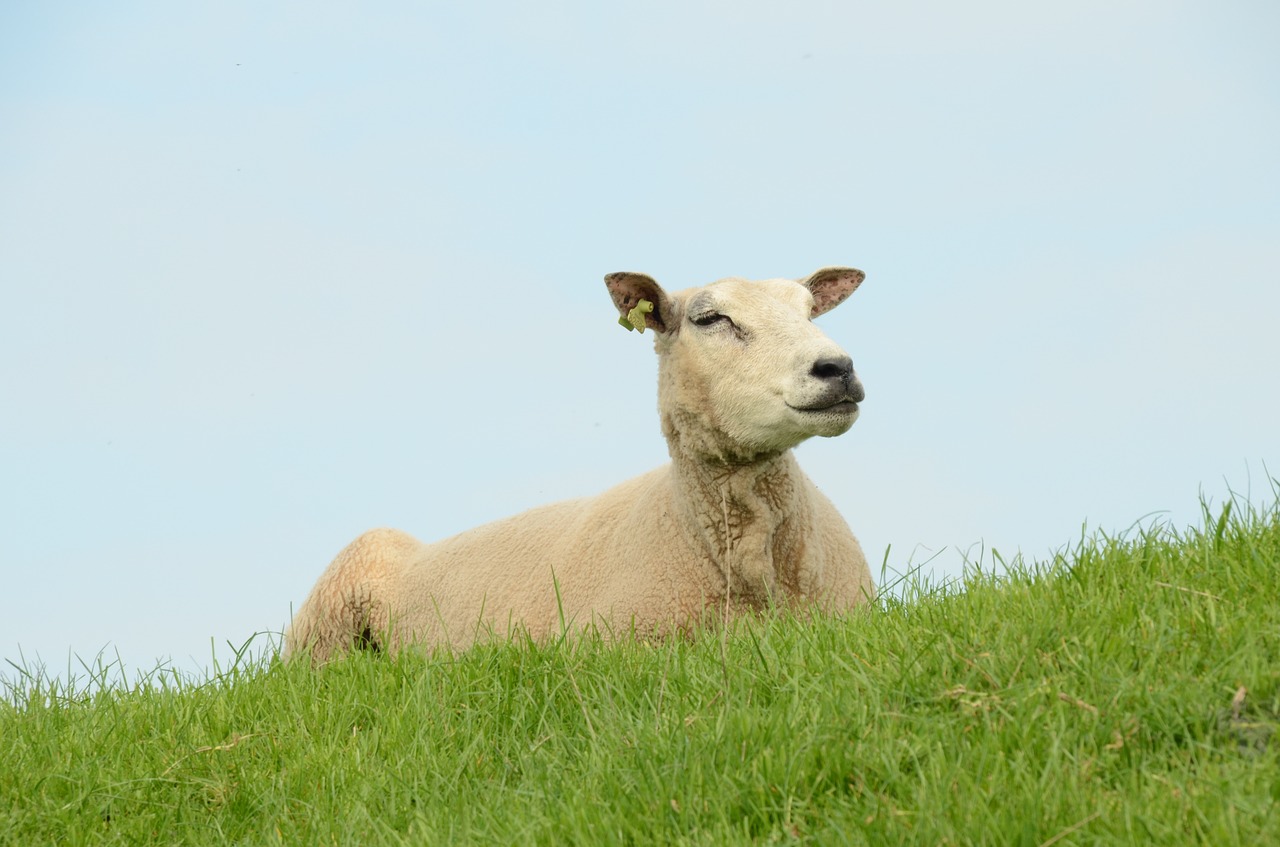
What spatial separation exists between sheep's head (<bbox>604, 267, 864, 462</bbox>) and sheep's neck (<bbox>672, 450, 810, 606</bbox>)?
0.11 meters

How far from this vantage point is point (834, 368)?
6.32m

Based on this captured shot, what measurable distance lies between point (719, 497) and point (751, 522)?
217mm

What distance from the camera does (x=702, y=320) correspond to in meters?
7.11

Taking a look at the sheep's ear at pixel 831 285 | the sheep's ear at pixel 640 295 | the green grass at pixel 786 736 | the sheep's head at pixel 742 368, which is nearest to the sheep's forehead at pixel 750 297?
the sheep's head at pixel 742 368

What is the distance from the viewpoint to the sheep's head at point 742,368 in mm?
6340

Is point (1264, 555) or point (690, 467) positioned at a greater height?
point (690, 467)

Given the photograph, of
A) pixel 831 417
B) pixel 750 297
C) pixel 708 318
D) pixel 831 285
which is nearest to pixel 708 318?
pixel 708 318

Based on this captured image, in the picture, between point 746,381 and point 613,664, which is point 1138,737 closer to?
point 613,664

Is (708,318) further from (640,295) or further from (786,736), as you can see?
(786,736)

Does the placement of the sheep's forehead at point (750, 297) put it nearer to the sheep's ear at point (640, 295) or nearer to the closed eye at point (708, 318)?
the closed eye at point (708, 318)

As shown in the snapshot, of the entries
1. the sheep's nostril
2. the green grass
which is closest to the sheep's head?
the sheep's nostril

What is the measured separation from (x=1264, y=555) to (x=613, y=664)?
8.05ft

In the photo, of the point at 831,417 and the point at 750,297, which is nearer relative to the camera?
the point at 831,417

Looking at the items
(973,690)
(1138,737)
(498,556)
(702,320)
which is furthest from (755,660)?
(498,556)
